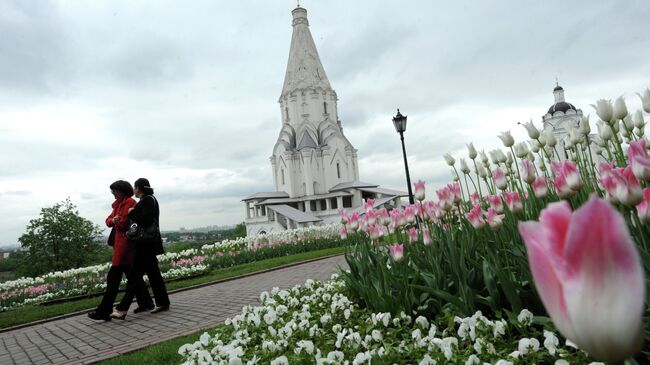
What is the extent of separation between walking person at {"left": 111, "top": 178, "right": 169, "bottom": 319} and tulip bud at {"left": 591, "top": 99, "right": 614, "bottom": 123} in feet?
21.4

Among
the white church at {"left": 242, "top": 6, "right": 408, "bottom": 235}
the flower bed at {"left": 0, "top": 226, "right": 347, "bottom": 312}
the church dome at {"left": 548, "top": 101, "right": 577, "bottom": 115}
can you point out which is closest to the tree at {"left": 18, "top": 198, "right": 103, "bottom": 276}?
the flower bed at {"left": 0, "top": 226, "right": 347, "bottom": 312}

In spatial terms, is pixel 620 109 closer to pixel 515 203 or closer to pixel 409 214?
pixel 515 203

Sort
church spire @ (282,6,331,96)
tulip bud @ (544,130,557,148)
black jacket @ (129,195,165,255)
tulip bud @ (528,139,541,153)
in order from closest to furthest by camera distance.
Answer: tulip bud @ (544,130,557,148) → tulip bud @ (528,139,541,153) → black jacket @ (129,195,165,255) → church spire @ (282,6,331,96)

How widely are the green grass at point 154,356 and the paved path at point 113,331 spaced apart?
29cm

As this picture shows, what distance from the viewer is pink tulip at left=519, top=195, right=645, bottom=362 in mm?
709

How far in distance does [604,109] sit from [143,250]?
6.83 metres

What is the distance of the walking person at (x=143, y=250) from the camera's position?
6.99 meters

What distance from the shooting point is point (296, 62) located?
52094 mm

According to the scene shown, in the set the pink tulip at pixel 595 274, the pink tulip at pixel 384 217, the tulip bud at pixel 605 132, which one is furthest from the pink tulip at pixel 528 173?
the pink tulip at pixel 595 274

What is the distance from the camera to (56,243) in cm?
2814

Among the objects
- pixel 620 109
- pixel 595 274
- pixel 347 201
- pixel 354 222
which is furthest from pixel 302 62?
pixel 595 274

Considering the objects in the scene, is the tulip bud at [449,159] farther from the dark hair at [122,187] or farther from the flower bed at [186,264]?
the flower bed at [186,264]

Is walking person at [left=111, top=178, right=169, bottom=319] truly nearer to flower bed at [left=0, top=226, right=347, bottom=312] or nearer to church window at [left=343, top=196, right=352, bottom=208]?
flower bed at [left=0, top=226, right=347, bottom=312]

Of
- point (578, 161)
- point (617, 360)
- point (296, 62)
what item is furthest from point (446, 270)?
point (296, 62)
